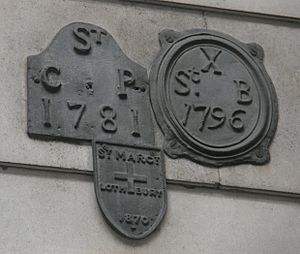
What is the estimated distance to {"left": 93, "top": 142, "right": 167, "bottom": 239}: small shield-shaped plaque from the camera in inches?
342

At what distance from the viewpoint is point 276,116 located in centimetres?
928

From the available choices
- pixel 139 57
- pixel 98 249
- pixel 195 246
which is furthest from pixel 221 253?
pixel 139 57

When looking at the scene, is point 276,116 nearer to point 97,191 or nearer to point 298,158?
point 298,158

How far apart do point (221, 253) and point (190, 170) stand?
0.51 meters

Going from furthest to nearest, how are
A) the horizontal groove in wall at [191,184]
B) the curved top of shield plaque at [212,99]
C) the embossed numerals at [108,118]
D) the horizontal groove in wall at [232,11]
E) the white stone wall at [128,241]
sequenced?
the horizontal groove in wall at [232,11] → the curved top of shield plaque at [212,99] → the embossed numerals at [108,118] → the horizontal groove in wall at [191,184] → the white stone wall at [128,241]

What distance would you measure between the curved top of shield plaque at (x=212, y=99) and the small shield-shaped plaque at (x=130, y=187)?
173 millimetres

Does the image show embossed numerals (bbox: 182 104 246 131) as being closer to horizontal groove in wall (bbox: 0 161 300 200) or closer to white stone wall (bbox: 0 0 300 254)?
white stone wall (bbox: 0 0 300 254)

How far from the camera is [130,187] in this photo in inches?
345

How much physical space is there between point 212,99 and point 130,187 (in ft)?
2.52

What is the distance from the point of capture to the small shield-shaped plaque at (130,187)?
8.69 m

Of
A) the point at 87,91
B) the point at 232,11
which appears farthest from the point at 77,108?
the point at 232,11

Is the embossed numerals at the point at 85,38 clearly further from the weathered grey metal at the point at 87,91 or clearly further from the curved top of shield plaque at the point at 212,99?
the curved top of shield plaque at the point at 212,99

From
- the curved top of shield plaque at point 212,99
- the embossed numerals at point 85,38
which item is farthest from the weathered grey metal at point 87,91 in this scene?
the curved top of shield plaque at point 212,99

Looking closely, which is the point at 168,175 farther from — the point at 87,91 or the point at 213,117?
the point at 87,91
